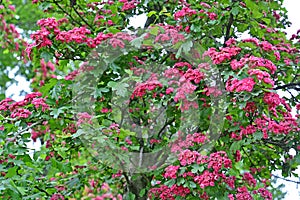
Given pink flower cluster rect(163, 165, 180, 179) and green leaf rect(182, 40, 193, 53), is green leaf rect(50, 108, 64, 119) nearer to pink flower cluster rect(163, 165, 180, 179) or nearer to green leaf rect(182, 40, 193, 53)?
pink flower cluster rect(163, 165, 180, 179)

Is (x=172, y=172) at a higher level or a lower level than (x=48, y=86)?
lower

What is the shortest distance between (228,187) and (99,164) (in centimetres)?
132

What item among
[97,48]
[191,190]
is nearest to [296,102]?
[191,190]

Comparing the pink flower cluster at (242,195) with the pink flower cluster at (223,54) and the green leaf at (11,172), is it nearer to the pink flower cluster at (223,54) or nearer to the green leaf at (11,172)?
the pink flower cluster at (223,54)

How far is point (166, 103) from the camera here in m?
2.71

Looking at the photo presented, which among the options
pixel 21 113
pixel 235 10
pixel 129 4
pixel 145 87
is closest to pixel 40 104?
pixel 21 113

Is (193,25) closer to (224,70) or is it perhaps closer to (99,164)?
(224,70)

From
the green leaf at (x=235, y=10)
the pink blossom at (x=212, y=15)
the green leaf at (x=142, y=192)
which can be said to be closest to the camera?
the green leaf at (x=235, y=10)

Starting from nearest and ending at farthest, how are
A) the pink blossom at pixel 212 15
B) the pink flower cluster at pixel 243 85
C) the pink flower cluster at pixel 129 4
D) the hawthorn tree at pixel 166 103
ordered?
the pink flower cluster at pixel 243 85 < the hawthorn tree at pixel 166 103 < the pink blossom at pixel 212 15 < the pink flower cluster at pixel 129 4

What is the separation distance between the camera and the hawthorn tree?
2529 millimetres

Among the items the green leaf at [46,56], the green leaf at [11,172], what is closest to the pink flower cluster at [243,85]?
the green leaf at [46,56]

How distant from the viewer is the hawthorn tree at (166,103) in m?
2.53

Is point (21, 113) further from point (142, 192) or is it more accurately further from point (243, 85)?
point (243, 85)

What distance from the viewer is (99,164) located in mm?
3672
